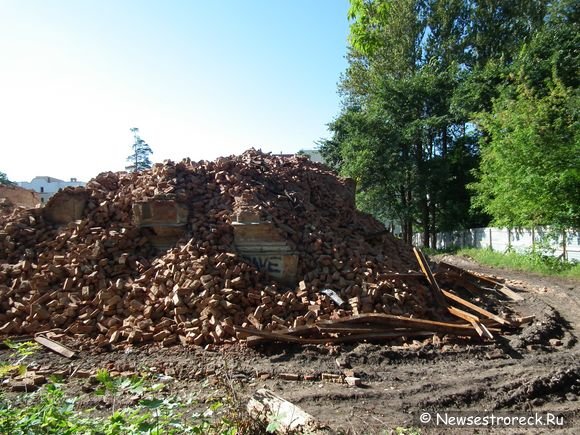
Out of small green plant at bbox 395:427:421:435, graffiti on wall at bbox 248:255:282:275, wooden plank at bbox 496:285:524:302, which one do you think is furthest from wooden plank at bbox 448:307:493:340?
graffiti on wall at bbox 248:255:282:275

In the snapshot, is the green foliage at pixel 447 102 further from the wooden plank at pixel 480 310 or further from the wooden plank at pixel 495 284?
the wooden plank at pixel 480 310

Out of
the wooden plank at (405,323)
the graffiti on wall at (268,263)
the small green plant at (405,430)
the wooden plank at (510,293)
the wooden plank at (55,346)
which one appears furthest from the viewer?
the wooden plank at (510,293)

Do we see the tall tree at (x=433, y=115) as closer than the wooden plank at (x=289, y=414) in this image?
No

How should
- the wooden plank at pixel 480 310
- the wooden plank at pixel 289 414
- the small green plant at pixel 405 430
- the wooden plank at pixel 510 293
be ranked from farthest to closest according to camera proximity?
the wooden plank at pixel 510 293 < the wooden plank at pixel 480 310 < the small green plant at pixel 405 430 < the wooden plank at pixel 289 414

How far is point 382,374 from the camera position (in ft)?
17.0

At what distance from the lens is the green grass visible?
41.9 feet

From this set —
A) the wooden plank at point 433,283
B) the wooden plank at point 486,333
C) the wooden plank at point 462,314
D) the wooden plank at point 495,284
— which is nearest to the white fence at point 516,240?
the wooden plank at point 495,284

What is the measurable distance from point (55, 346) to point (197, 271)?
7.51ft

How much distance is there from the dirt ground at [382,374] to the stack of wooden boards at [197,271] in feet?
1.35

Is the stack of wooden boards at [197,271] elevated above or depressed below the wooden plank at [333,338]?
above

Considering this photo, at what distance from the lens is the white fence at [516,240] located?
13219 millimetres

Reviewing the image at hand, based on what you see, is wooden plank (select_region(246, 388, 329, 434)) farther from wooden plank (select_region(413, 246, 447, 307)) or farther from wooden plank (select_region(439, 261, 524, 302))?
wooden plank (select_region(439, 261, 524, 302))

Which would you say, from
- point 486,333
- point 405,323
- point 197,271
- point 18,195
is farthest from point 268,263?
point 18,195

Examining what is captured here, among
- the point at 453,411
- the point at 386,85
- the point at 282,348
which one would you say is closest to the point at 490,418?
the point at 453,411
